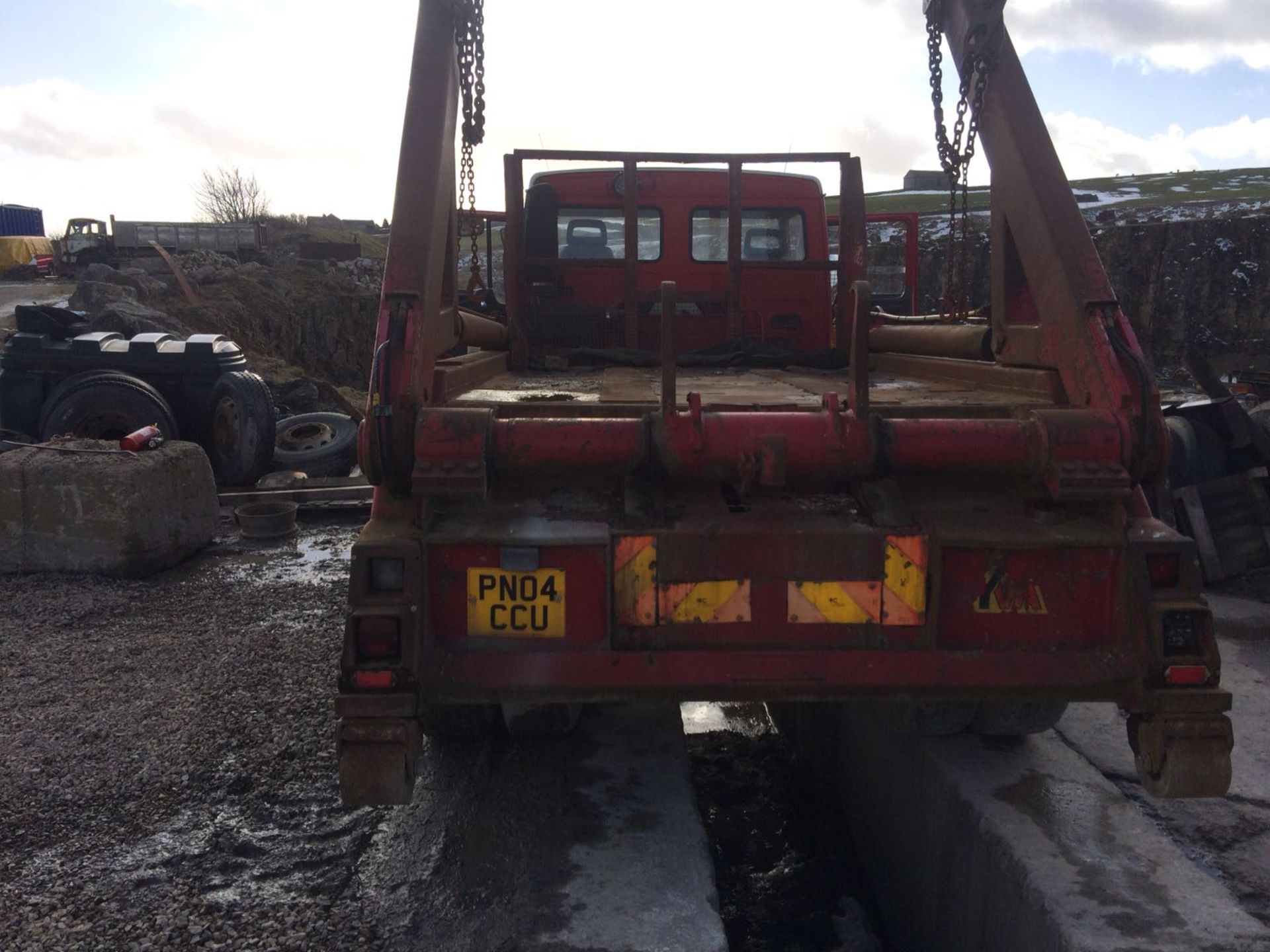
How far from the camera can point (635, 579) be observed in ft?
8.82

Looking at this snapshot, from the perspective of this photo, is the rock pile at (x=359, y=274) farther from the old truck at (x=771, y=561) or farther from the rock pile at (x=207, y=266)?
the old truck at (x=771, y=561)

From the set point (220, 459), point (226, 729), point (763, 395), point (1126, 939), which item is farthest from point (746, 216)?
point (220, 459)

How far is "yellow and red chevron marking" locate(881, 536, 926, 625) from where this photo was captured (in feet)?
8.79

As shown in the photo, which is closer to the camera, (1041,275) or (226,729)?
(1041,275)

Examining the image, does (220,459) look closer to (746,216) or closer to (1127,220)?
(746,216)

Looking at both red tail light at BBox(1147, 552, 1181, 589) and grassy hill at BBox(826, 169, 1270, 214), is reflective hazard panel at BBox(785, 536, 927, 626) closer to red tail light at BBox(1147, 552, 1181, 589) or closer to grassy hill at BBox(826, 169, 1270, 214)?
red tail light at BBox(1147, 552, 1181, 589)

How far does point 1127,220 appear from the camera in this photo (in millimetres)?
35344

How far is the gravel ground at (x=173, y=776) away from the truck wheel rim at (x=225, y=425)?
11.7ft

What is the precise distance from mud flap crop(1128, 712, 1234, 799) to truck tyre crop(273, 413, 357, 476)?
847cm

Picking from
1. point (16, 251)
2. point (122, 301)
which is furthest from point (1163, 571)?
point (16, 251)

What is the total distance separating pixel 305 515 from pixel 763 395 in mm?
5882

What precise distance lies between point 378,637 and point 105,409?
725 centimetres

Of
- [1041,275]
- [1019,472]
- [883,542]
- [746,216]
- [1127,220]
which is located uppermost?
[1127,220]

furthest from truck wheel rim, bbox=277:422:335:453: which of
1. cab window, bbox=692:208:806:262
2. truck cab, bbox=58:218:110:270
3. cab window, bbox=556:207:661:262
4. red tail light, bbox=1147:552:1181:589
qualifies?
truck cab, bbox=58:218:110:270
